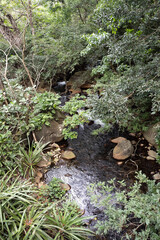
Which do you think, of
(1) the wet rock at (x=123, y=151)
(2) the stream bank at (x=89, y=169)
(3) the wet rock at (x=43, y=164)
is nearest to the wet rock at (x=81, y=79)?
(2) the stream bank at (x=89, y=169)

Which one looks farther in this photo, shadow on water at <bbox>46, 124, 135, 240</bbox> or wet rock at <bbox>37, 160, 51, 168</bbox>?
wet rock at <bbox>37, 160, 51, 168</bbox>

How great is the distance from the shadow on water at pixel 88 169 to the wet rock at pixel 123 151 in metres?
0.20

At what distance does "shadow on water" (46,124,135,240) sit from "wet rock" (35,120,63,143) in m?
0.54

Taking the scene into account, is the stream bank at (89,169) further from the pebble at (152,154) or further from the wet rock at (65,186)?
the pebble at (152,154)

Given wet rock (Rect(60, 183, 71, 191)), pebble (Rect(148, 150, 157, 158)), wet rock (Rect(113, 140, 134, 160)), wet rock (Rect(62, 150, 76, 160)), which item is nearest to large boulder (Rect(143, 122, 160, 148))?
pebble (Rect(148, 150, 157, 158))

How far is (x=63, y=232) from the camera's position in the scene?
2420mm

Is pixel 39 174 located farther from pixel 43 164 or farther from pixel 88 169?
pixel 88 169

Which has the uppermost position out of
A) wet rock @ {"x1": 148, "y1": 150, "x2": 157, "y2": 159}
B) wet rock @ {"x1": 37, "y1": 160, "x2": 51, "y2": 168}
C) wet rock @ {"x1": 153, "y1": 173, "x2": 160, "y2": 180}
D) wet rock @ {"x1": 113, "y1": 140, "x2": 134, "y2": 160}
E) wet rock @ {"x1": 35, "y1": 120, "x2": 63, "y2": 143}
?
wet rock @ {"x1": 35, "y1": 120, "x2": 63, "y2": 143}

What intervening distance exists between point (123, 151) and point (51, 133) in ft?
8.36

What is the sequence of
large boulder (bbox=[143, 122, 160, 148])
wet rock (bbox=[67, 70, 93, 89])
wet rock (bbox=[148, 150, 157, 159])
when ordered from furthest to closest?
wet rock (bbox=[67, 70, 93, 89]) < large boulder (bbox=[143, 122, 160, 148]) < wet rock (bbox=[148, 150, 157, 159])

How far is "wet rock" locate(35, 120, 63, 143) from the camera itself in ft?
16.9

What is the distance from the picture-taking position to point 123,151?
456 cm

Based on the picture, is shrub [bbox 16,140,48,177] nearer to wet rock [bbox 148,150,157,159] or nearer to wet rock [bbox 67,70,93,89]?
wet rock [bbox 148,150,157,159]

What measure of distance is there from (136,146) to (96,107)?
2224mm
